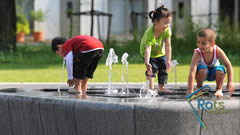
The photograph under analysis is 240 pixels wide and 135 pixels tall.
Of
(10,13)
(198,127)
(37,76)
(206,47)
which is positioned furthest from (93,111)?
(10,13)

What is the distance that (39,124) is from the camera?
12.4 ft

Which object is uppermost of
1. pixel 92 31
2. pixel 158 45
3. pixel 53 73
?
pixel 92 31

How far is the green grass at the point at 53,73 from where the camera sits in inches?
332

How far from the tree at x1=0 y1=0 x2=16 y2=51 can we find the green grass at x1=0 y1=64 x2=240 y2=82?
2.42 metres

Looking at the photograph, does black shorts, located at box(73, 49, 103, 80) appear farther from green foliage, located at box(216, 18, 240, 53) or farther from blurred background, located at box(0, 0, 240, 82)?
green foliage, located at box(216, 18, 240, 53)

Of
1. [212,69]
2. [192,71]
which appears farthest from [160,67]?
[192,71]

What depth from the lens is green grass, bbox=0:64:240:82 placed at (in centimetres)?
842

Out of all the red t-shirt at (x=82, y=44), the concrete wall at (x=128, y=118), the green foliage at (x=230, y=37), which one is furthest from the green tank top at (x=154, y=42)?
the green foliage at (x=230, y=37)

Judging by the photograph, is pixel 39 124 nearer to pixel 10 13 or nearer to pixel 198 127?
pixel 198 127

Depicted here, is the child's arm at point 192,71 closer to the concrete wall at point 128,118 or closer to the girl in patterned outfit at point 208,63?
the girl in patterned outfit at point 208,63

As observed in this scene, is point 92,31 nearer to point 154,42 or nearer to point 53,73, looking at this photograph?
point 53,73

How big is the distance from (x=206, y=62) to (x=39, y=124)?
1.71 metres

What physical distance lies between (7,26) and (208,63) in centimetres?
1053

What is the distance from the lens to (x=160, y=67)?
543cm
